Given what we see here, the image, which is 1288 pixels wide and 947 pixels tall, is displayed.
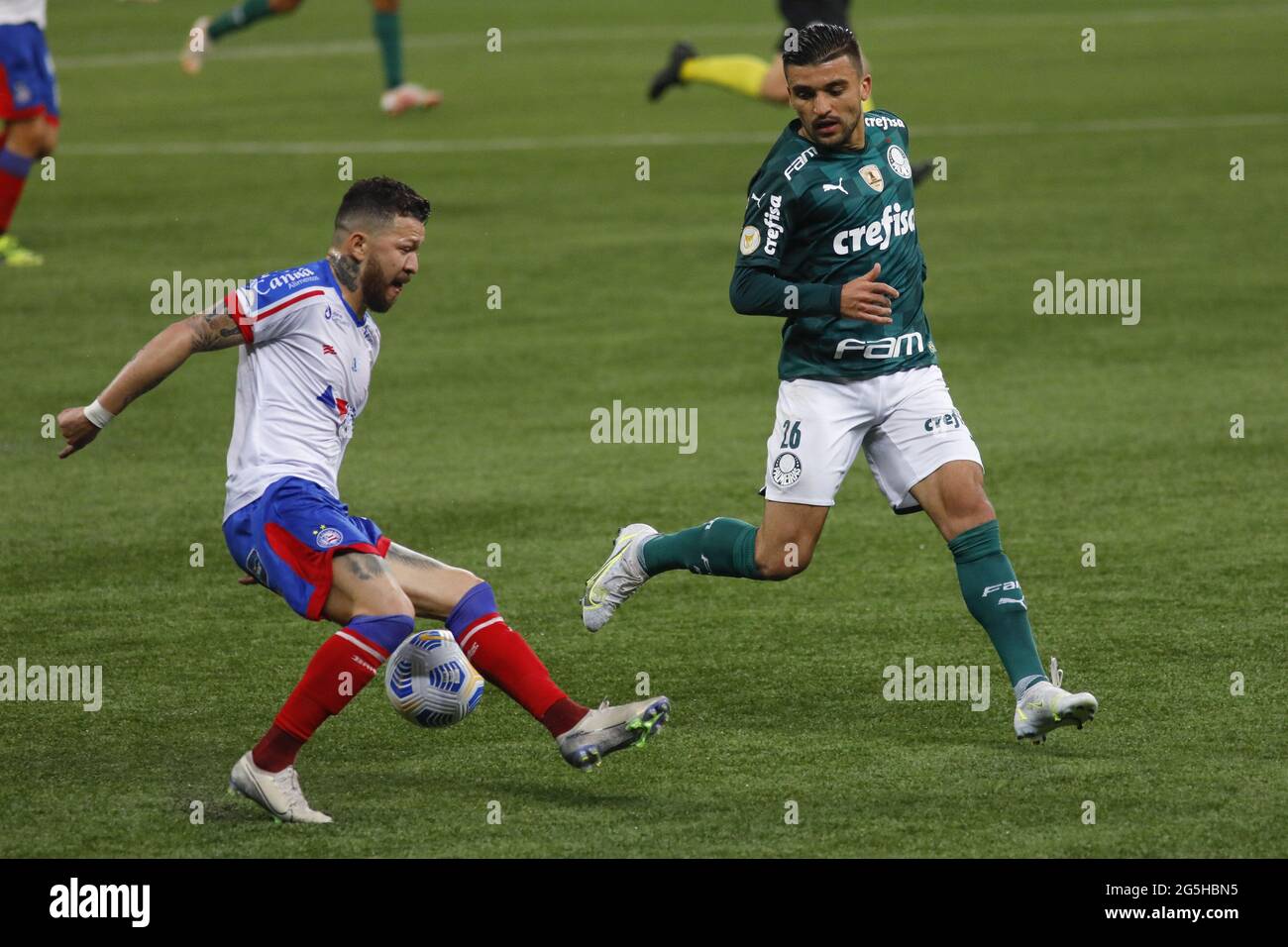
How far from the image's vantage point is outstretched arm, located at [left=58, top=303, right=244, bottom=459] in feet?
18.1

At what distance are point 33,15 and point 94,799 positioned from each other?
8.96 meters

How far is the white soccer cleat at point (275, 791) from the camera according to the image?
5449 millimetres

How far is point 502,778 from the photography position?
19.1 ft

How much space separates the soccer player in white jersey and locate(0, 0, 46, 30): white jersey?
833cm

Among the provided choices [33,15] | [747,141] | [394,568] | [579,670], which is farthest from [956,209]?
[394,568]

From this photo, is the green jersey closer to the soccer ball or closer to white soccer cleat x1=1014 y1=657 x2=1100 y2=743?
white soccer cleat x1=1014 y1=657 x2=1100 y2=743

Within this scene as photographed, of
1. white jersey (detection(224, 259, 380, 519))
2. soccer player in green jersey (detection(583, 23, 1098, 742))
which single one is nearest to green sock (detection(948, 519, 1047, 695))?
soccer player in green jersey (detection(583, 23, 1098, 742))

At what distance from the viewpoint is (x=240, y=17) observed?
739 inches

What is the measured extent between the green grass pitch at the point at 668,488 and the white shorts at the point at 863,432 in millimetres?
688

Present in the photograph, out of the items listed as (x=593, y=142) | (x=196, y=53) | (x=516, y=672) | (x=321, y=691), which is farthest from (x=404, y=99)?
(x=321, y=691)

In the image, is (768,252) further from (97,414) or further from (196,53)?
(196,53)

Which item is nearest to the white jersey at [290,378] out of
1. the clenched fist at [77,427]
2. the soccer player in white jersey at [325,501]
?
the soccer player in white jersey at [325,501]

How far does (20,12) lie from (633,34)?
16.0 metres

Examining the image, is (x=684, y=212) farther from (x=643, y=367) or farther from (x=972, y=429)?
(x=972, y=429)
